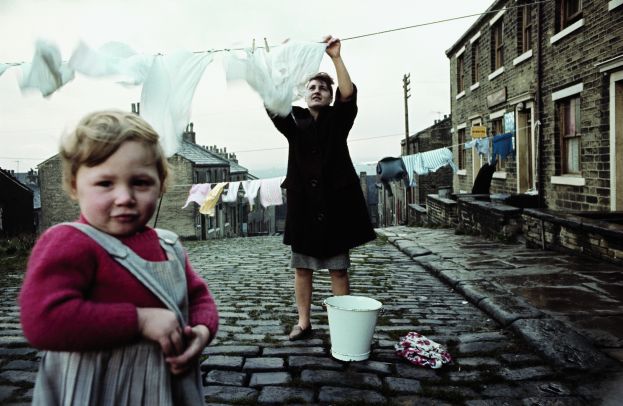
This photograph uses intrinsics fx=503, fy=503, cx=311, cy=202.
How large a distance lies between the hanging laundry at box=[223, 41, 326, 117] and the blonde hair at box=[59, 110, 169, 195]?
1727 mm

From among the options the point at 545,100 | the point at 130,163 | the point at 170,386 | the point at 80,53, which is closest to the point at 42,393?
the point at 170,386

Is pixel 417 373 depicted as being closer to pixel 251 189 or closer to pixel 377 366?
pixel 377 366

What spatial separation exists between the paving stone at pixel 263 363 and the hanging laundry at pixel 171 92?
5.07 ft

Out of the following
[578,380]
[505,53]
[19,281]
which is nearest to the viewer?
[578,380]

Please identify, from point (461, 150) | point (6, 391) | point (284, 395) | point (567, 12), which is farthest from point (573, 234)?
point (461, 150)

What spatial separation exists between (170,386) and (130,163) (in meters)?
0.65

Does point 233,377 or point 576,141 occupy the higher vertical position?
point 576,141

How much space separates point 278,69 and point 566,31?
979 cm

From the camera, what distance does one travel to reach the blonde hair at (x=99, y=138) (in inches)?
55.1

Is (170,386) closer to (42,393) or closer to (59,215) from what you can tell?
(42,393)

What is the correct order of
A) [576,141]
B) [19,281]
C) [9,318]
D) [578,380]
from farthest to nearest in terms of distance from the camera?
1. [576,141]
2. [19,281]
3. [9,318]
4. [578,380]

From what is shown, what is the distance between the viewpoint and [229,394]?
2.90 metres

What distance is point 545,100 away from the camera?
12188 mm

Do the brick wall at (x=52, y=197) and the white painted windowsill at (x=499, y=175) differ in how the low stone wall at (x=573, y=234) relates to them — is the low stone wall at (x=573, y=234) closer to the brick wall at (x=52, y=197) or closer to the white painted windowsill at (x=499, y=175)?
the white painted windowsill at (x=499, y=175)
